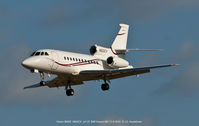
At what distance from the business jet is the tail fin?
11cm

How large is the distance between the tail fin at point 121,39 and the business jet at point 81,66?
108 millimetres

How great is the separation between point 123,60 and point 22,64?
9.66 m

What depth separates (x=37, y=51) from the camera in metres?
46.2

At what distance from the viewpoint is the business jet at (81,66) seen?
4550 cm

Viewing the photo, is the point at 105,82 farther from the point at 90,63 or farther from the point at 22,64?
the point at 22,64

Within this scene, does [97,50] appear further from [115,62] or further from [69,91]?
[69,91]

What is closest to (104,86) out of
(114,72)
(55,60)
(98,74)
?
(98,74)

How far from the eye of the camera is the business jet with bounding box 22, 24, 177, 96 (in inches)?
1791

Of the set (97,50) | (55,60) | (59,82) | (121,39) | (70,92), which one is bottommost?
(70,92)

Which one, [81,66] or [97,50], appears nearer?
[81,66]

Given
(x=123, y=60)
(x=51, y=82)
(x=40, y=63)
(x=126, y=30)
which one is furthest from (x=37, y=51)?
(x=126, y=30)

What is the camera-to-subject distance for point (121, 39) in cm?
5394

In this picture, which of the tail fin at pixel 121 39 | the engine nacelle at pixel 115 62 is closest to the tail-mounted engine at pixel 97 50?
the engine nacelle at pixel 115 62

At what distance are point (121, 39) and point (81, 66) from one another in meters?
7.50
